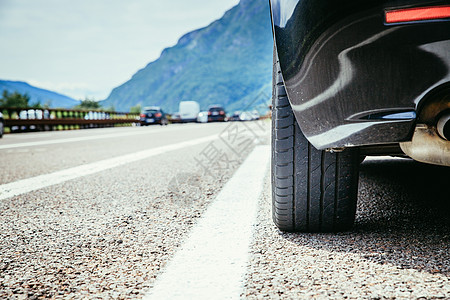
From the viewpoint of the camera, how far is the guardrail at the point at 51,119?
1308 cm

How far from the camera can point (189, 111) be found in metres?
32.2

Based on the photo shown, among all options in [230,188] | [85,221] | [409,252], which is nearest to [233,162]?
[230,188]

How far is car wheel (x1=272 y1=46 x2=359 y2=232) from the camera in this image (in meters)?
1.40

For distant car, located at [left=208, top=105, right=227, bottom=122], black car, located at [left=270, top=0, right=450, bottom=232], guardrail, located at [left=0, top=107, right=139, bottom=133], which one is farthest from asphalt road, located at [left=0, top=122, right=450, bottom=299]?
distant car, located at [left=208, top=105, right=227, bottom=122]

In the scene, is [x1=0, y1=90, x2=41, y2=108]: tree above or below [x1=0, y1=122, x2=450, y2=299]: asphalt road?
above

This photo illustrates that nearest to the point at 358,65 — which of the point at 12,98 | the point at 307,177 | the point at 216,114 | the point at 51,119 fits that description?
the point at 307,177

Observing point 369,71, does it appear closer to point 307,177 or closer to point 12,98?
point 307,177

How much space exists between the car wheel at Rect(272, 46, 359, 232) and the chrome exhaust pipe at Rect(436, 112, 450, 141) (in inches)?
16.3

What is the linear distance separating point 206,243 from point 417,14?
0.97 metres

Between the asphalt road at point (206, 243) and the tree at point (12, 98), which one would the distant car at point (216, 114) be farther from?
the tree at point (12, 98)

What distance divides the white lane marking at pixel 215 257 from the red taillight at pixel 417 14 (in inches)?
31.4

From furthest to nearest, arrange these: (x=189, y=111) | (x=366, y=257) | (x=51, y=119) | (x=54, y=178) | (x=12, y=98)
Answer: (x=12, y=98)
(x=189, y=111)
(x=51, y=119)
(x=54, y=178)
(x=366, y=257)

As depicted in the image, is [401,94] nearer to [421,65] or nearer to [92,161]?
[421,65]

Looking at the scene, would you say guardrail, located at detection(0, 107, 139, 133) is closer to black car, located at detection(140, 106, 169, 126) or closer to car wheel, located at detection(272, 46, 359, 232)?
black car, located at detection(140, 106, 169, 126)
